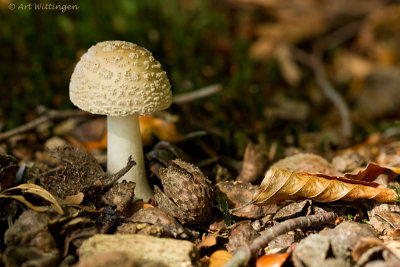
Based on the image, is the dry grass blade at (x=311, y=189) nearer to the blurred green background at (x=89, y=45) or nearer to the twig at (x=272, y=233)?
the twig at (x=272, y=233)

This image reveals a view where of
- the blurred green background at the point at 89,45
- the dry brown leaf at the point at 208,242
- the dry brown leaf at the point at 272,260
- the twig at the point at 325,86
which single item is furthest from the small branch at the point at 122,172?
the twig at the point at 325,86

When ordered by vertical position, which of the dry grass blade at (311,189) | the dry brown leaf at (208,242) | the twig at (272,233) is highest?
the dry grass blade at (311,189)

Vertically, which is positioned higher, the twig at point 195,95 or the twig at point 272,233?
the twig at point 195,95

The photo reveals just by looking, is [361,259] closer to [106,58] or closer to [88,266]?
[88,266]

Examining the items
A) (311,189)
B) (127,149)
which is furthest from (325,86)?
(127,149)

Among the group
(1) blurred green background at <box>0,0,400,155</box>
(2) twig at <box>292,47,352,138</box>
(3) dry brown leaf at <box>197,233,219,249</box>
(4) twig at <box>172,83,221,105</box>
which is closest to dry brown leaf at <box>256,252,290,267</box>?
(3) dry brown leaf at <box>197,233,219,249</box>

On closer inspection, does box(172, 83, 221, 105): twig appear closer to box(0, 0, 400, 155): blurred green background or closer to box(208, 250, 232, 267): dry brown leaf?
box(0, 0, 400, 155): blurred green background
